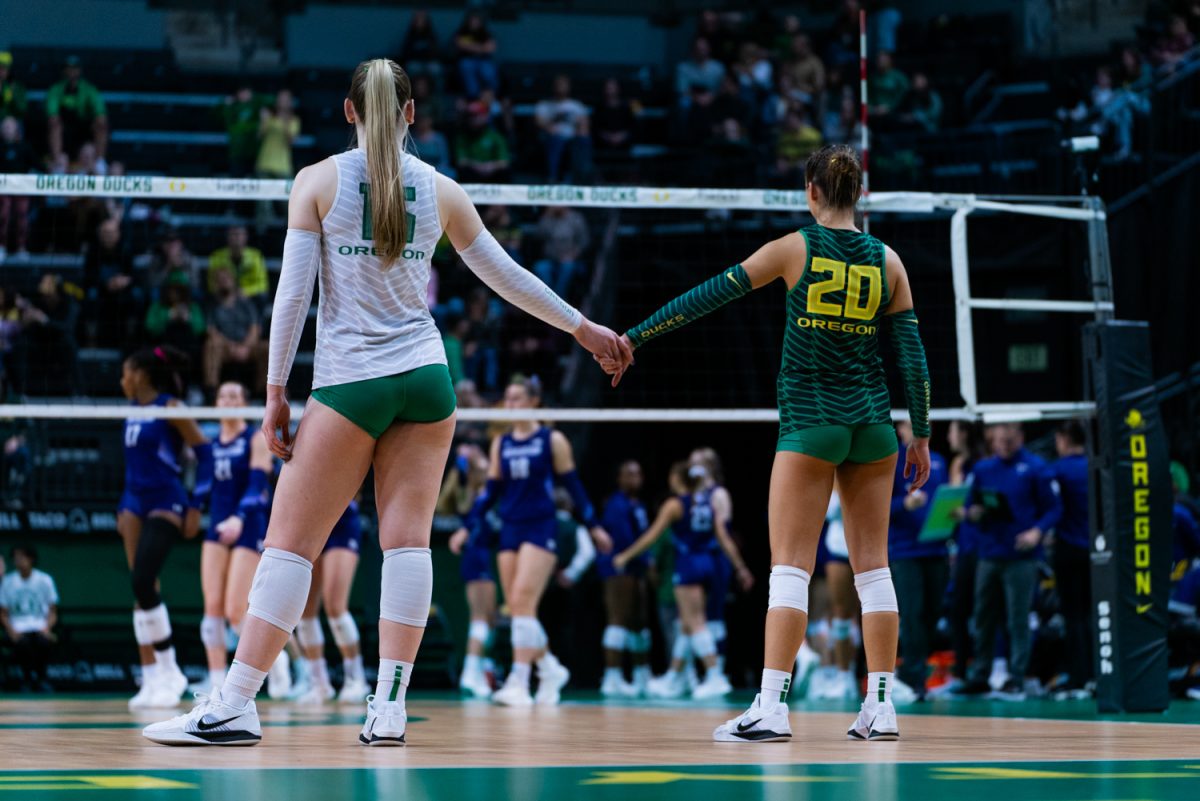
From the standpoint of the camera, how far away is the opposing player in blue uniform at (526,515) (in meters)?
11.3

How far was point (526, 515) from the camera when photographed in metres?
11.3

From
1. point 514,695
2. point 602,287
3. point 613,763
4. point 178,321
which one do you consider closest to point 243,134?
point 602,287

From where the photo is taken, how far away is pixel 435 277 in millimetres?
16609

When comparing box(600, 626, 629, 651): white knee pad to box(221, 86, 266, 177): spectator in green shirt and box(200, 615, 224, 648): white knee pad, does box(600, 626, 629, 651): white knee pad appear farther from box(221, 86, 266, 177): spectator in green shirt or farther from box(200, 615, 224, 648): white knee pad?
box(221, 86, 266, 177): spectator in green shirt

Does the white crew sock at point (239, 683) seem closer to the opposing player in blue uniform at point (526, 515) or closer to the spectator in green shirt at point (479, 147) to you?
the opposing player in blue uniform at point (526, 515)

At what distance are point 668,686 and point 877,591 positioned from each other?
28.5 ft

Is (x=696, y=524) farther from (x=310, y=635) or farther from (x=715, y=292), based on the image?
(x=715, y=292)

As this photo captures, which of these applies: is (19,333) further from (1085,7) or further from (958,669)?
(1085,7)

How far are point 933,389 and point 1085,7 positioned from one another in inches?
482

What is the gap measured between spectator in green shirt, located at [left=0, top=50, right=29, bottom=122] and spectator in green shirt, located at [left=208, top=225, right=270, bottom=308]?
3.83 meters

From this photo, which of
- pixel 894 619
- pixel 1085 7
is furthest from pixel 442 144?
pixel 894 619

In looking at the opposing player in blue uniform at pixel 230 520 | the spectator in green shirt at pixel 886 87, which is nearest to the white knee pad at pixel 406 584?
the opposing player in blue uniform at pixel 230 520

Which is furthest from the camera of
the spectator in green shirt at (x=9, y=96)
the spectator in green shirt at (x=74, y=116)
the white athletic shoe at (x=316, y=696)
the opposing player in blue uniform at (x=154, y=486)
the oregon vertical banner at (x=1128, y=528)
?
the spectator in green shirt at (x=9, y=96)

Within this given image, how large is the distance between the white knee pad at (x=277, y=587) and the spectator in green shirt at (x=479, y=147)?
14.3 metres
